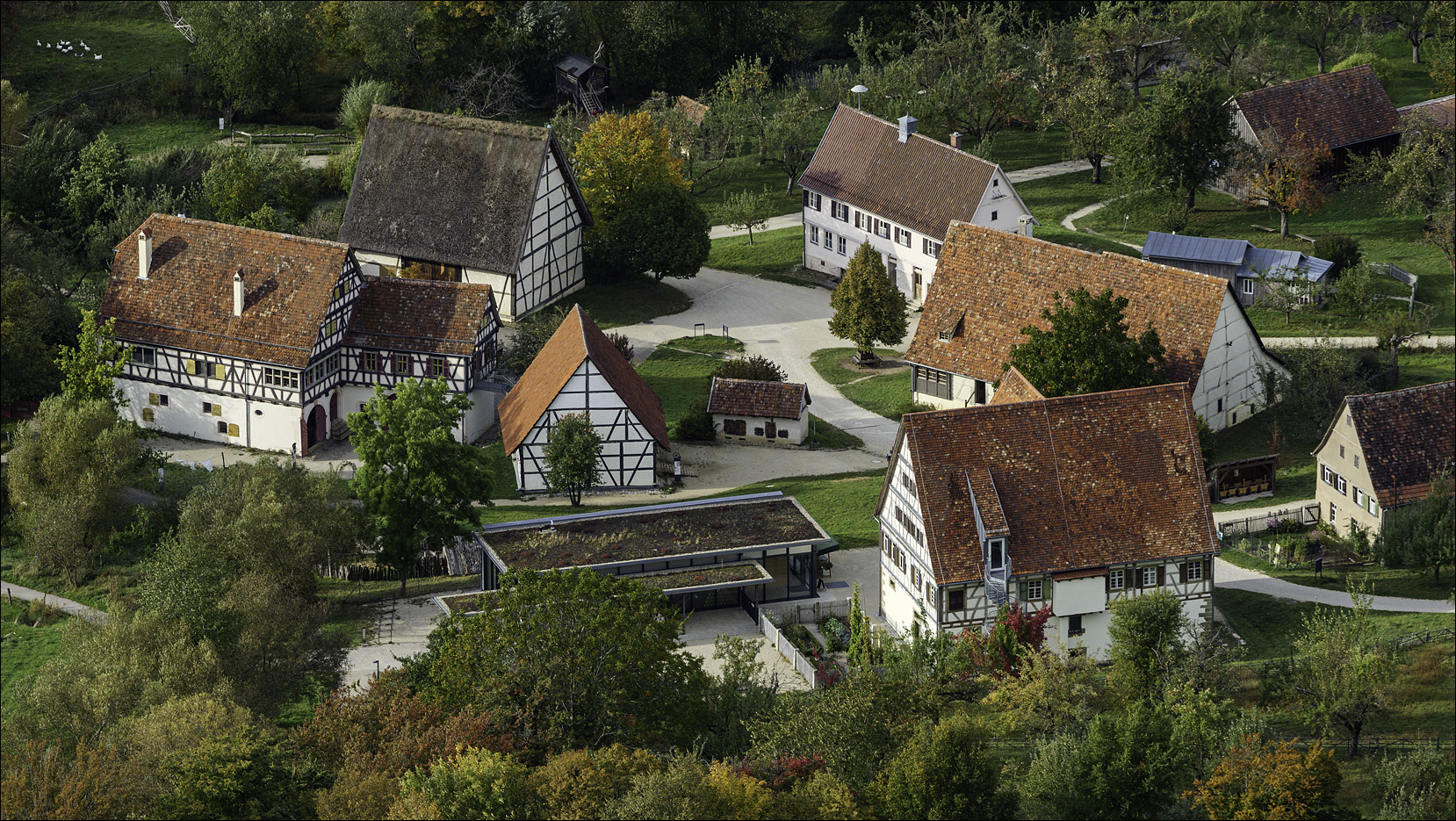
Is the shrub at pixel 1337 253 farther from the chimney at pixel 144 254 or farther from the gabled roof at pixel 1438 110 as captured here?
the chimney at pixel 144 254

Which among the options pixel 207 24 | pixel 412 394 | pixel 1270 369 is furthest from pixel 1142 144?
pixel 207 24

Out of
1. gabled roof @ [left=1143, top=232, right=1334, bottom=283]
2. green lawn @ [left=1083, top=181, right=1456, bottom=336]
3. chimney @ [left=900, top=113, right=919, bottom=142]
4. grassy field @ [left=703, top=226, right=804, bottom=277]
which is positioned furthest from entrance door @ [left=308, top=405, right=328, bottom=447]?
green lawn @ [left=1083, top=181, right=1456, bottom=336]

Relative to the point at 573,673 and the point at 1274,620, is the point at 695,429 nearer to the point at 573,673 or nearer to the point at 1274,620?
the point at 1274,620

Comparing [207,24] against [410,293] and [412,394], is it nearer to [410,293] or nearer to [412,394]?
[410,293]

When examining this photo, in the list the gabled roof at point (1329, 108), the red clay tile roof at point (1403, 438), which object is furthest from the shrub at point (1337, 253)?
the red clay tile roof at point (1403, 438)

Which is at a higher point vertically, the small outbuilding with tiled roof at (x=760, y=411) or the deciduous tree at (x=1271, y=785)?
the small outbuilding with tiled roof at (x=760, y=411)

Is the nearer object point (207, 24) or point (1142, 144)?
point (1142, 144)
